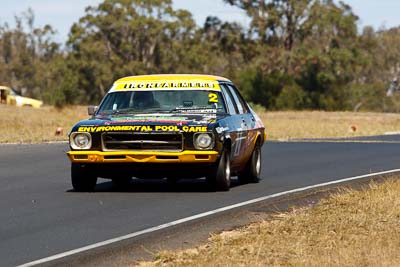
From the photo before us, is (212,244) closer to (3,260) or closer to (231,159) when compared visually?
(3,260)

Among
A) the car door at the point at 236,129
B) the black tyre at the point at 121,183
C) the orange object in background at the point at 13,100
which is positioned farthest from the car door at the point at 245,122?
the orange object in background at the point at 13,100

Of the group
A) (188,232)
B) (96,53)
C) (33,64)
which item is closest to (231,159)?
(188,232)

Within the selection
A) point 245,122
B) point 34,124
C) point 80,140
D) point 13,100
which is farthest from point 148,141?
point 13,100

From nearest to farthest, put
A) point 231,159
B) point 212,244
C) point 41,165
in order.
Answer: point 212,244
point 231,159
point 41,165

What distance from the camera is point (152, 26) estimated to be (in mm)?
88875

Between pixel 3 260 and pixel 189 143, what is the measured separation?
5.19 metres

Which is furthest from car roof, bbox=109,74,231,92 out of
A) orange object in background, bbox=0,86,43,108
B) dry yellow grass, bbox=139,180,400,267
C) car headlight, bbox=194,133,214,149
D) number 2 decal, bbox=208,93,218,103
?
orange object in background, bbox=0,86,43,108

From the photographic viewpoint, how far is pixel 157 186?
15.2 metres

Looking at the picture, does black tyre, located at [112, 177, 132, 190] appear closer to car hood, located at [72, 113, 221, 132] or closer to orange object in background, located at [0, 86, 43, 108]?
car hood, located at [72, 113, 221, 132]

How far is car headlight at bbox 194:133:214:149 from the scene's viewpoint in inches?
531

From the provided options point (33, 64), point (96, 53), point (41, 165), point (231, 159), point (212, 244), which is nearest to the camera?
point (212, 244)

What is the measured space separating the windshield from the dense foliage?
58688mm

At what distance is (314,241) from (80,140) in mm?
5024

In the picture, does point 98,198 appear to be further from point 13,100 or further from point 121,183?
point 13,100
